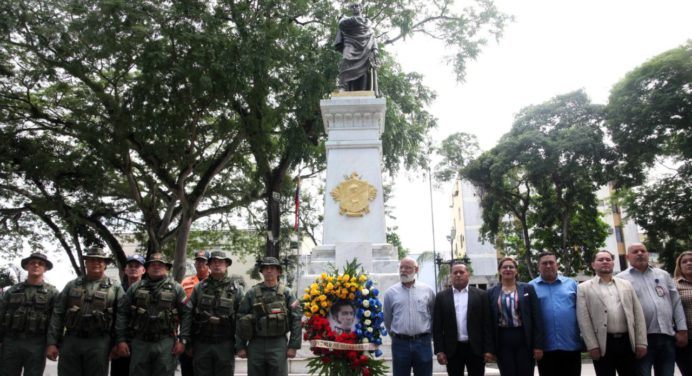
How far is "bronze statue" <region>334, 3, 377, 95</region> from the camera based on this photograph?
445 inches

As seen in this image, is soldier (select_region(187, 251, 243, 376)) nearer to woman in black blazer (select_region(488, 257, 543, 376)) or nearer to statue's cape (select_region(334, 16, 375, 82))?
woman in black blazer (select_region(488, 257, 543, 376))

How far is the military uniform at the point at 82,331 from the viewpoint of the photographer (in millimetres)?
5812

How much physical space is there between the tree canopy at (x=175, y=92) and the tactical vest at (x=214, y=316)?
9396 millimetres

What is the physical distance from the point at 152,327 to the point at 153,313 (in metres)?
0.16

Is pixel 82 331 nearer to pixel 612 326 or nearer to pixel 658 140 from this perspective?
pixel 612 326

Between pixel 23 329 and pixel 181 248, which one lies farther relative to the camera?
pixel 181 248

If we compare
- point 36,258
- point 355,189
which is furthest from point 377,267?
point 36,258

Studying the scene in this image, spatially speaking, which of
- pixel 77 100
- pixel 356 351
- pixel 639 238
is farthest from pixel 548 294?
pixel 639 238

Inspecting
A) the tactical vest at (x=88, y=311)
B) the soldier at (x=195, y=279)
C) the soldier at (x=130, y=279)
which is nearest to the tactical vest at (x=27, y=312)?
the tactical vest at (x=88, y=311)

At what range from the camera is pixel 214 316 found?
5.94m

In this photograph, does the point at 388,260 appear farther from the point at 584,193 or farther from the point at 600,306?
the point at 584,193

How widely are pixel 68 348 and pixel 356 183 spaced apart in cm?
577

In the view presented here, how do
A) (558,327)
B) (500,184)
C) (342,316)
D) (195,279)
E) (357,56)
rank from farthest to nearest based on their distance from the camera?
(500,184) → (357,56) → (195,279) → (342,316) → (558,327)

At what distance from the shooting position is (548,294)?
19.1ft
